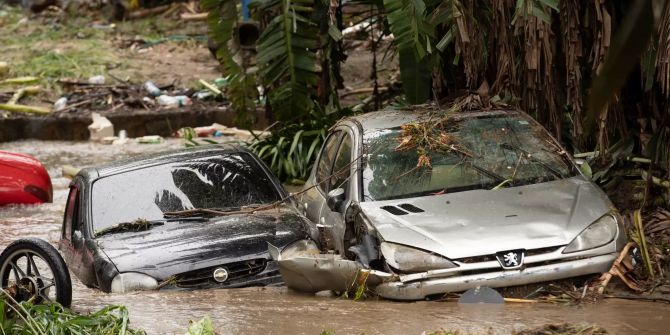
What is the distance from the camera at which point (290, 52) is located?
12812 millimetres

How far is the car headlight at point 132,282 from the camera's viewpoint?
290 inches

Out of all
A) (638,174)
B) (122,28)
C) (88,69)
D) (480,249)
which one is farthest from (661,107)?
(122,28)

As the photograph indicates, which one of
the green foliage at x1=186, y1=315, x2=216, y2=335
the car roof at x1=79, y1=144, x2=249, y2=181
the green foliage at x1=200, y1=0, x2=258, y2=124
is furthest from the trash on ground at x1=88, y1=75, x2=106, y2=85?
the green foliage at x1=186, y1=315, x2=216, y2=335

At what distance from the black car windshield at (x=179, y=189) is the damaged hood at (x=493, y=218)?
6.08ft

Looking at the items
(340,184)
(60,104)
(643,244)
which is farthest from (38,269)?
(60,104)

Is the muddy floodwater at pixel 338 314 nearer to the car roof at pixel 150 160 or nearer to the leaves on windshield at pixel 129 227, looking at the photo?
the leaves on windshield at pixel 129 227

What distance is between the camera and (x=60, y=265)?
19.5 feet

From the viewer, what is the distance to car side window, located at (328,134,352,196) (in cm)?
791

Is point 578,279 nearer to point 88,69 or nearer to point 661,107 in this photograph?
point 661,107

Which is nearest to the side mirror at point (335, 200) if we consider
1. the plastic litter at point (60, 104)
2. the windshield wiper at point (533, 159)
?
the windshield wiper at point (533, 159)

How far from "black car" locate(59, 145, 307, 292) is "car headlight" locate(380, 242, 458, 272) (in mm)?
1356

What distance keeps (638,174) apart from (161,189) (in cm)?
423

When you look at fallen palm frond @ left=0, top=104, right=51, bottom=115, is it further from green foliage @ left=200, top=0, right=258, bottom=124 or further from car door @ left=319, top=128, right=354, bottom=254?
car door @ left=319, top=128, right=354, bottom=254

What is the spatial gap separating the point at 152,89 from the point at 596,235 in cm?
1577
